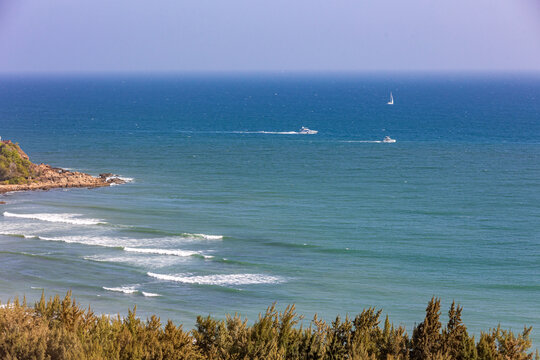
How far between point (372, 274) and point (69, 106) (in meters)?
163

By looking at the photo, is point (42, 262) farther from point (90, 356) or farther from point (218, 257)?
point (90, 356)

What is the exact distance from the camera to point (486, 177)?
88562mm

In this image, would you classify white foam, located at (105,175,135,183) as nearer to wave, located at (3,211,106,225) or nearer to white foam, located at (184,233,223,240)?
wave, located at (3,211,106,225)

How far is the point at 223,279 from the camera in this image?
50.6 metres

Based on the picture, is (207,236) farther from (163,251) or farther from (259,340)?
(259,340)

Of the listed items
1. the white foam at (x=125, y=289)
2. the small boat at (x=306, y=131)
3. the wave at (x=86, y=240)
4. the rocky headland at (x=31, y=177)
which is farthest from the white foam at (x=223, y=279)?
the small boat at (x=306, y=131)

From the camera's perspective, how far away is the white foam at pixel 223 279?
50.0 meters

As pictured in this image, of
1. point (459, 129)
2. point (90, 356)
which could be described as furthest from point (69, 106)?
point (90, 356)

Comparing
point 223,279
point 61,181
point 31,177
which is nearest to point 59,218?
point 61,181

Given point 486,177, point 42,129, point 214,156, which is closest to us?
point 486,177

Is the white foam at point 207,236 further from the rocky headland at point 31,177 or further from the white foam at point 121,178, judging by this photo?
the white foam at point 121,178

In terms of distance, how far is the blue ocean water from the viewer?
4800 cm

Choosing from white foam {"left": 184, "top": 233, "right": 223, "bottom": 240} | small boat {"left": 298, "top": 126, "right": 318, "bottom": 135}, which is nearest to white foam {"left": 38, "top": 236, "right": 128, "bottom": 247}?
white foam {"left": 184, "top": 233, "right": 223, "bottom": 240}

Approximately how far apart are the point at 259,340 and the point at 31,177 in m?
62.7
